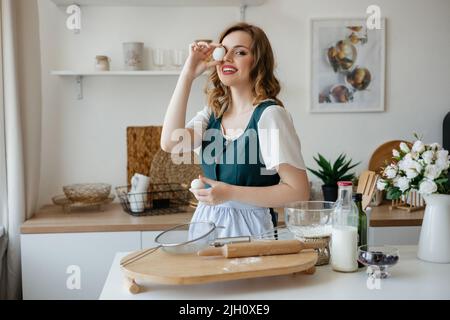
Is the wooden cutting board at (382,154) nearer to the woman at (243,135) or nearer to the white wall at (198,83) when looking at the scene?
the white wall at (198,83)

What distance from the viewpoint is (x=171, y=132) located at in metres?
1.74

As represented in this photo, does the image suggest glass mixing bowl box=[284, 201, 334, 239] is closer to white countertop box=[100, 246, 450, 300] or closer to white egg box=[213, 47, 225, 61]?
white countertop box=[100, 246, 450, 300]

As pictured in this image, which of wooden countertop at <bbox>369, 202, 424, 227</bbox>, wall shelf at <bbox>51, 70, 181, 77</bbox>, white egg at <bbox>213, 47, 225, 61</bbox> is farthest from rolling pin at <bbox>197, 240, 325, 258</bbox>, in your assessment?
wall shelf at <bbox>51, 70, 181, 77</bbox>

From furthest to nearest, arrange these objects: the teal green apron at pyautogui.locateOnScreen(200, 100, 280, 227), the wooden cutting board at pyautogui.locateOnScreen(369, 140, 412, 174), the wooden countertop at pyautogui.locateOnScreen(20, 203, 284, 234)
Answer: the wooden cutting board at pyautogui.locateOnScreen(369, 140, 412, 174)
the wooden countertop at pyautogui.locateOnScreen(20, 203, 284, 234)
the teal green apron at pyautogui.locateOnScreen(200, 100, 280, 227)

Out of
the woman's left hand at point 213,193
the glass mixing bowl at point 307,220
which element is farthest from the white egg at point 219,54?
the glass mixing bowl at point 307,220

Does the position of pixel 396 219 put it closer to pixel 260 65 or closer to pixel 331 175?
pixel 331 175

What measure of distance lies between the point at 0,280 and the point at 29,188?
475 mm

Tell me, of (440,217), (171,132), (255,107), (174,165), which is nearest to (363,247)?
(440,217)

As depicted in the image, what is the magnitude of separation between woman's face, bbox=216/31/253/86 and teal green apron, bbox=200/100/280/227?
11 cm

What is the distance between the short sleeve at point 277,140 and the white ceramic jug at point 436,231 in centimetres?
39

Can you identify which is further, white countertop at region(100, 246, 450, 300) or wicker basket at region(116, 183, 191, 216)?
wicker basket at region(116, 183, 191, 216)

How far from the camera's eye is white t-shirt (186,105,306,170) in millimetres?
1539

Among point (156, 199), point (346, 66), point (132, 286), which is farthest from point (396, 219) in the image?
point (132, 286)

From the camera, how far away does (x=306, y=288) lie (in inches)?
51.3
